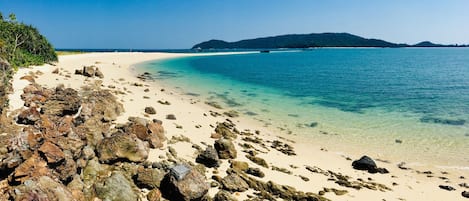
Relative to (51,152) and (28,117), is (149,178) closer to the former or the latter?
(51,152)

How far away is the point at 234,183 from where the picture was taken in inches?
425

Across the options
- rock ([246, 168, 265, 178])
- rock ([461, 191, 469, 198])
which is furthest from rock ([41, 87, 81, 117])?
rock ([461, 191, 469, 198])

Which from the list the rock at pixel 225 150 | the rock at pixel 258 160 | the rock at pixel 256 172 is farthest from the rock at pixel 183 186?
the rock at pixel 258 160

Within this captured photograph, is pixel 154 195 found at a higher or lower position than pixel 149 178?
lower

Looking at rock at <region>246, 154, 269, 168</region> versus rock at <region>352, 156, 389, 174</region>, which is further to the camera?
rock at <region>352, 156, 389, 174</region>

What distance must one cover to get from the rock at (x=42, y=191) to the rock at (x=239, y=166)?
621cm

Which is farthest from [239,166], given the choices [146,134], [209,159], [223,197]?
[146,134]

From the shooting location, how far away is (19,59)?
36219mm

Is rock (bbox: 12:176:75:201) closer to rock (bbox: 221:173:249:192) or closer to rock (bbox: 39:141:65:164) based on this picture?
rock (bbox: 39:141:65:164)

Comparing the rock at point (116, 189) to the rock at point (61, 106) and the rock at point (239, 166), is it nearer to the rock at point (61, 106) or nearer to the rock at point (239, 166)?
the rock at point (239, 166)

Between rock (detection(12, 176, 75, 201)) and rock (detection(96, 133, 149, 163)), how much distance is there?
2.82 m

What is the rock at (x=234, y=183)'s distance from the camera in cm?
1058

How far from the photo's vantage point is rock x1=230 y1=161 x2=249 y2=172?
12.4 m

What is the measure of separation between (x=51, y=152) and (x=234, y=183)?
552 centimetres
